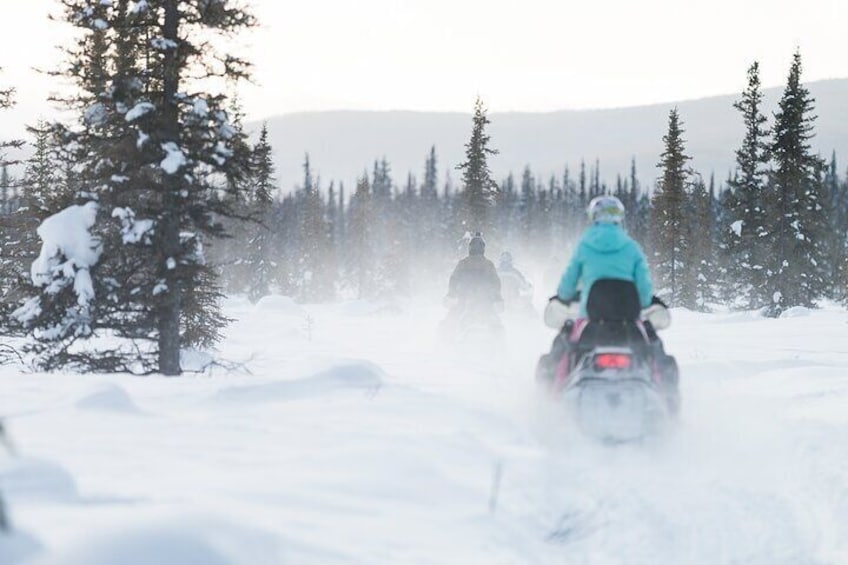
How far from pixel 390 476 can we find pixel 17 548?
2300 mm

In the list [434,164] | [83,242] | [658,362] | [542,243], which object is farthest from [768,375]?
[434,164]

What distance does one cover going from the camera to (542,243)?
10688 cm

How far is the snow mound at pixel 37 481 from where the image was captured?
3254mm

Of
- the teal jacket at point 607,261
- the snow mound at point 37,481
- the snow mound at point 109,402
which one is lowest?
the snow mound at point 109,402

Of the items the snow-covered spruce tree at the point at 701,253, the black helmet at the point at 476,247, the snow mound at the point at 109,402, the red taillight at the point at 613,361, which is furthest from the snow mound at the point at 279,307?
the snow-covered spruce tree at the point at 701,253

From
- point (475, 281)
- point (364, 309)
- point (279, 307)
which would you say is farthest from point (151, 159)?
point (364, 309)

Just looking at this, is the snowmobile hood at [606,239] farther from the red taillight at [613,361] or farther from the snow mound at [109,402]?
the snow mound at [109,402]

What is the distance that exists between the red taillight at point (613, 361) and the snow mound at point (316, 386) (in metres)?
2.12

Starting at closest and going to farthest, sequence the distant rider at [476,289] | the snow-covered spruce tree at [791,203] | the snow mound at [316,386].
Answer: the snow mound at [316,386] < the distant rider at [476,289] < the snow-covered spruce tree at [791,203]

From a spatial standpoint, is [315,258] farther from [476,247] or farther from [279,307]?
[476,247]

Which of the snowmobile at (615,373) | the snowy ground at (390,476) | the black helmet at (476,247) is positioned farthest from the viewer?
the black helmet at (476,247)

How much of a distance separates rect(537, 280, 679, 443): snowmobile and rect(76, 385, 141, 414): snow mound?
3.53 metres

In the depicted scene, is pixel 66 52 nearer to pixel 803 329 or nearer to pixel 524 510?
pixel 524 510

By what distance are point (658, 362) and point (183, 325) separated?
12263 millimetres
